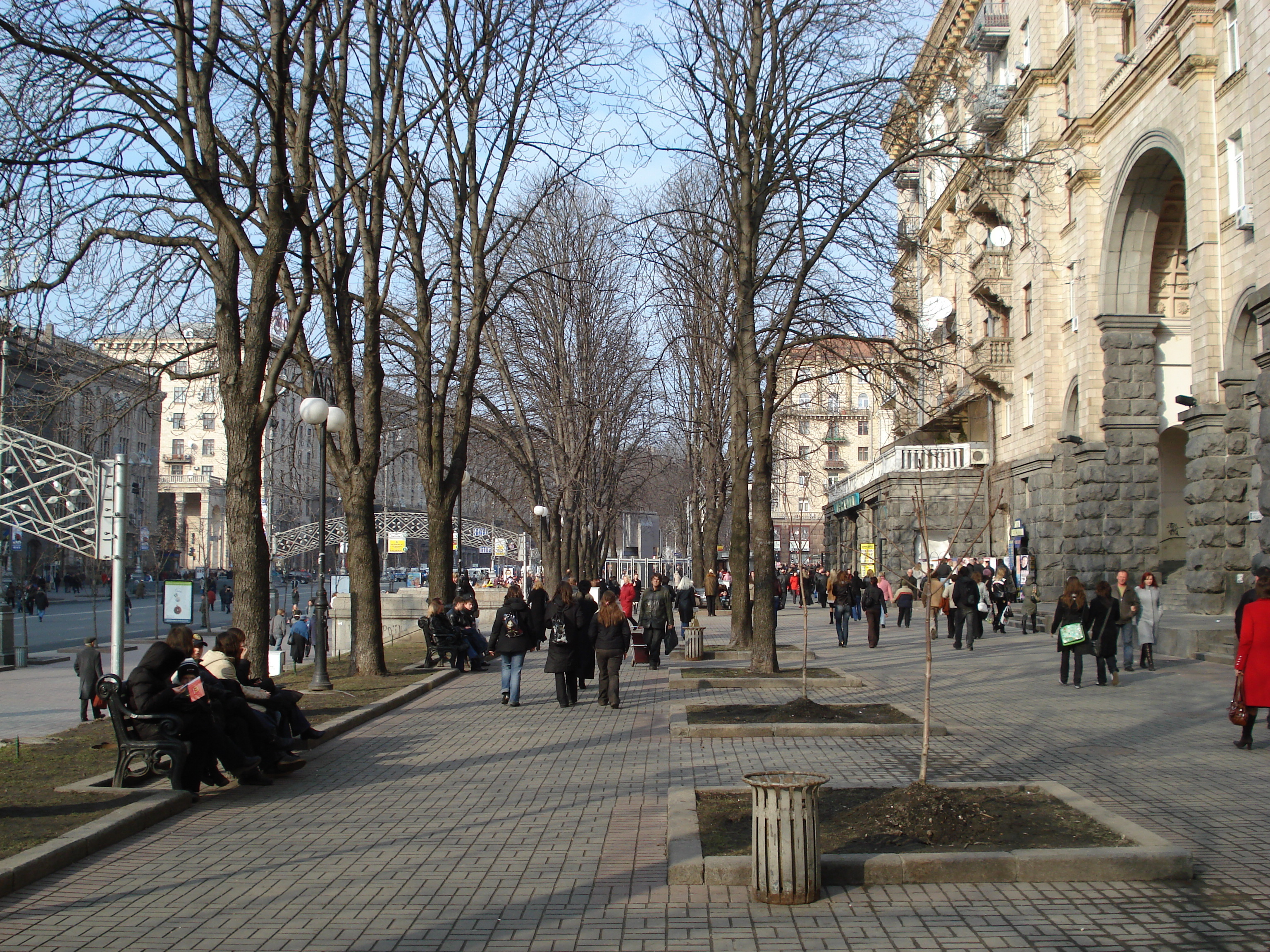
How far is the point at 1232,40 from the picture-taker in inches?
864

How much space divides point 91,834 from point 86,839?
11 cm

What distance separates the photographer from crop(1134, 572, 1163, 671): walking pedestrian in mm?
18422

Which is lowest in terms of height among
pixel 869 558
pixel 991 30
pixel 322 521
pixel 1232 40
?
pixel 869 558

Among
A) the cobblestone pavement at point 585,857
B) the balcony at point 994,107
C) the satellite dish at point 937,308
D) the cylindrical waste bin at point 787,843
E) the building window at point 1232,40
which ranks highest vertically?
the balcony at point 994,107

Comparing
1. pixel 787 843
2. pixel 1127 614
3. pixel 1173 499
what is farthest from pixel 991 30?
pixel 787 843

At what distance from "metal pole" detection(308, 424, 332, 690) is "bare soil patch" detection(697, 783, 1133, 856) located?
32.0ft

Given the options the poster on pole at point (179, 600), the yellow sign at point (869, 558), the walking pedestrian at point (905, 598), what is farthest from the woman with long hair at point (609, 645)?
the walking pedestrian at point (905, 598)

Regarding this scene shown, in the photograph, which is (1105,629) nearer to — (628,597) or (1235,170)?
(1235,170)

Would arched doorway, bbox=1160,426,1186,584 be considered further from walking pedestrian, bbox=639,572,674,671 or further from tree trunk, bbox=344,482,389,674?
tree trunk, bbox=344,482,389,674

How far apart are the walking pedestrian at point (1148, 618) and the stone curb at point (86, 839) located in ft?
49.9

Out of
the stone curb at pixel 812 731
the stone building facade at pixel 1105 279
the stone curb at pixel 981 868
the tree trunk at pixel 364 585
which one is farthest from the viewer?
the stone building facade at pixel 1105 279

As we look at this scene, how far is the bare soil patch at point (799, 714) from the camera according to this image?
11.9 m

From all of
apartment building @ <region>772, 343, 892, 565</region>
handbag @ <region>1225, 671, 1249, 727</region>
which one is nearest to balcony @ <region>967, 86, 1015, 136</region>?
apartment building @ <region>772, 343, 892, 565</region>

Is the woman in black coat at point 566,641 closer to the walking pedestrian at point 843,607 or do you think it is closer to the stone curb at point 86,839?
the stone curb at point 86,839
